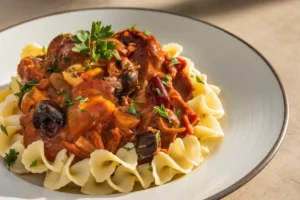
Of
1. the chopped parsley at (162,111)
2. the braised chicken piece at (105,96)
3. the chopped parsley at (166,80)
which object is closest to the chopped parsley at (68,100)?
the braised chicken piece at (105,96)

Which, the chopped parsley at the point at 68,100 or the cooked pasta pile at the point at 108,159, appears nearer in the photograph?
the cooked pasta pile at the point at 108,159

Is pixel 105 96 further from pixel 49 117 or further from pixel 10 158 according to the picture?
pixel 10 158

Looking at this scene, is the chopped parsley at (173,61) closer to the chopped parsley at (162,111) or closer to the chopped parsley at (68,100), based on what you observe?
the chopped parsley at (162,111)

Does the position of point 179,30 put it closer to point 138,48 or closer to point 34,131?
point 138,48

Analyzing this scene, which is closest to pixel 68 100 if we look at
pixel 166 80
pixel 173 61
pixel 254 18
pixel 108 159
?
pixel 108 159

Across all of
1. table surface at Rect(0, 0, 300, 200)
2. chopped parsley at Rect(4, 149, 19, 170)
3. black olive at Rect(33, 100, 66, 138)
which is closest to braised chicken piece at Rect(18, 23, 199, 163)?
black olive at Rect(33, 100, 66, 138)
